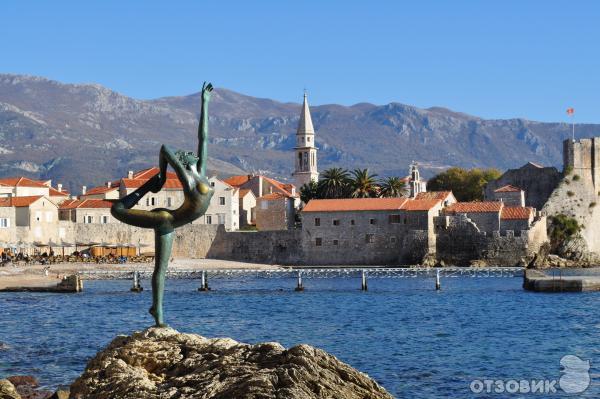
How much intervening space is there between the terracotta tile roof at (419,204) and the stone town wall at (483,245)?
5.20 feet

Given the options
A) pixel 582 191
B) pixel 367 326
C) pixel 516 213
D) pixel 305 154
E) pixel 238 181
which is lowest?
pixel 367 326

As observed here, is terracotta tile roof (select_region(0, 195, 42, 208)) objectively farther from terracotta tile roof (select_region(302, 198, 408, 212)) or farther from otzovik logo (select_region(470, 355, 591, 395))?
otzovik logo (select_region(470, 355, 591, 395))

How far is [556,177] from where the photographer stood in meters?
84.1

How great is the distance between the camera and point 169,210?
16.0 metres

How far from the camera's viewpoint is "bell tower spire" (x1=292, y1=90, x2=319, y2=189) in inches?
4218

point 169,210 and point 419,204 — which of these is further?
point 419,204

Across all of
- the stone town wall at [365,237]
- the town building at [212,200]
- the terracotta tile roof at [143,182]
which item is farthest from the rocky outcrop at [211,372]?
the terracotta tile roof at [143,182]

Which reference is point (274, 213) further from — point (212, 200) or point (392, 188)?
point (392, 188)

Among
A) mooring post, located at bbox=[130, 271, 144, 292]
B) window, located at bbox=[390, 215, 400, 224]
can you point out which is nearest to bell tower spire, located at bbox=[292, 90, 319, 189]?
window, located at bbox=[390, 215, 400, 224]

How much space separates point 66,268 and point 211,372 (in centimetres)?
5712

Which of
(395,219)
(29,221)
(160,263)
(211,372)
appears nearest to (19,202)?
(29,221)

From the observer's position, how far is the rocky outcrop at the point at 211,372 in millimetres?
12375

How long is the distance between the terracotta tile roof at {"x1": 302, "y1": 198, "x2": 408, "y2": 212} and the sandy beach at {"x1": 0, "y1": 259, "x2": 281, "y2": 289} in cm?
553

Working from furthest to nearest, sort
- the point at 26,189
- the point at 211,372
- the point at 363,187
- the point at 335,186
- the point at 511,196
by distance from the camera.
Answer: the point at 26,189 → the point at 335,186 → the point at 363,187 → the point at 511,196 → the point at 211,372
